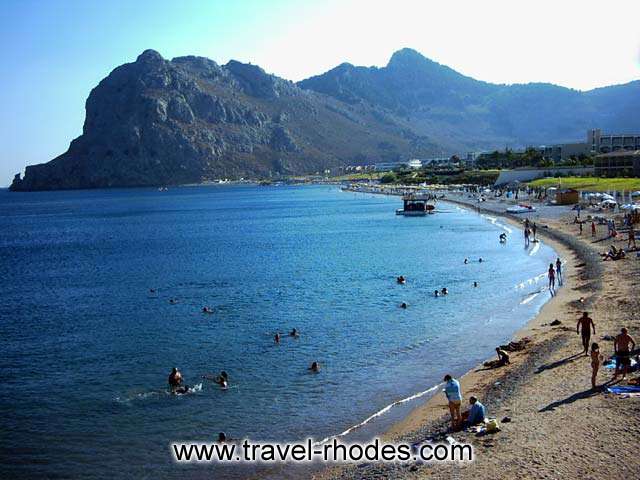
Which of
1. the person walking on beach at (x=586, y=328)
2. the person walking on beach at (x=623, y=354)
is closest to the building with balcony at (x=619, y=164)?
the person walking on beach at (x=586, y=328)

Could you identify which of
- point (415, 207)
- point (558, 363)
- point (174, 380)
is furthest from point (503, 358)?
point (415, 207)

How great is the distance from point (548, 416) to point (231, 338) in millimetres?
18922

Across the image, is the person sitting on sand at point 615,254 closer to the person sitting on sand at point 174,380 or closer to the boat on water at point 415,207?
the person sitting on sand at point 174,380

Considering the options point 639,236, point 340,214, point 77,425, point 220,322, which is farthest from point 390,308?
point 340,214

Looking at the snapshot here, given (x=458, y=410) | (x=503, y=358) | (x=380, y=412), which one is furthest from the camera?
(x=503, y=358)

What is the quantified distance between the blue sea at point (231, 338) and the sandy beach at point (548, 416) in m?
2.20

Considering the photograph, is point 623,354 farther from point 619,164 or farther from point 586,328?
point 619,164

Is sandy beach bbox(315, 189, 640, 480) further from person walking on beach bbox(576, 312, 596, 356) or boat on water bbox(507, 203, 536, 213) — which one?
boat on water bbox(507, 203, 536, 213)

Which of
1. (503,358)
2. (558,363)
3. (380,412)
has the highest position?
(558,363)

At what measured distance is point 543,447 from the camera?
1549 cm

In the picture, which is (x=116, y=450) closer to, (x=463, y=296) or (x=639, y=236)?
(x=463, y=296)

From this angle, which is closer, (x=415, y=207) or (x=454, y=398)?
(x=454, y=398)

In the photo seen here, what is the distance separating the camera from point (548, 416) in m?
17.7

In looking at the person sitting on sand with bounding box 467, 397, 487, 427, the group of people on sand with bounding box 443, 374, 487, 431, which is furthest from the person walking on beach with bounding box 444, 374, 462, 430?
the person sitting on sand with bounding box 467, 397, 487, 427
